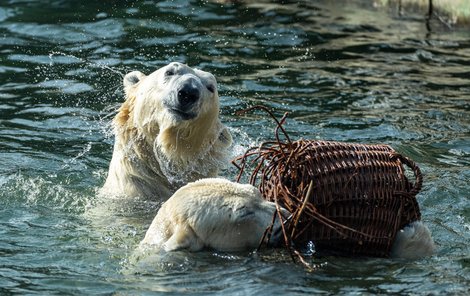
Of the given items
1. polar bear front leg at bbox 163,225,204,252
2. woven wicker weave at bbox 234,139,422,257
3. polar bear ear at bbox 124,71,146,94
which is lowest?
polar bear front leg at bbox 163,225,204,252

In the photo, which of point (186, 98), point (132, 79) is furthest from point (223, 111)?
point (186, 98)

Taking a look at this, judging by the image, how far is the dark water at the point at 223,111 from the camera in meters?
4.39

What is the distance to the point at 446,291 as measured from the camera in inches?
167

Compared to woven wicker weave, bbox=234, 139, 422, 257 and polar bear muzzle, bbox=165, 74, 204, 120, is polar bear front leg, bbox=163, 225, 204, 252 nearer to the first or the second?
woven wicker weave, bbox=234, 139, 422, 257

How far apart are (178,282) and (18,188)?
8.31 feet

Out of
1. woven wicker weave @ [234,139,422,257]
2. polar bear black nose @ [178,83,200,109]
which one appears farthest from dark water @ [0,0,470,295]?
polar bear black nose @ [178,83,200,109]

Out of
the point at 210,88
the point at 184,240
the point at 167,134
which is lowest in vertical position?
the point at 184,240

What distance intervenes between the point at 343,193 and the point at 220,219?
57cm

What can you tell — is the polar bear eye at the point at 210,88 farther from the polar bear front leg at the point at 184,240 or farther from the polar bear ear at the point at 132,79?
the polar bear front leg at the point at 184,240

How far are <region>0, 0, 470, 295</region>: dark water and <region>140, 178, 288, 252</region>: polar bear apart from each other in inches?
3.0

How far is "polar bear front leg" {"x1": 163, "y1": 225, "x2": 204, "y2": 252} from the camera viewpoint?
14.0ft

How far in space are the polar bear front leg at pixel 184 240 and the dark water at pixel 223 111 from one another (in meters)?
0.05

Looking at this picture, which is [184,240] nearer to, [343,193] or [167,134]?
[343,193]

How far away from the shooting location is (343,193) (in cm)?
431
